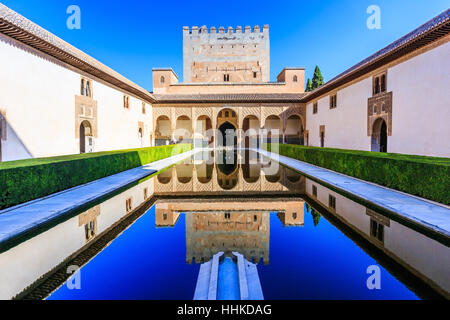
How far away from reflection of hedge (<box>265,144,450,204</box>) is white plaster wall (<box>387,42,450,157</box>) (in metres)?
2.15

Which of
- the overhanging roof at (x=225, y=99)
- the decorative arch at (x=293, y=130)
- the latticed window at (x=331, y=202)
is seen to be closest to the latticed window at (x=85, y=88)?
the overhanging roof at (x=225, y=99)

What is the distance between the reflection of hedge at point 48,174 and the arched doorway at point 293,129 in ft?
63.9

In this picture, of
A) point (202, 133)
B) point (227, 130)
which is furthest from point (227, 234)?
point (227, 130)

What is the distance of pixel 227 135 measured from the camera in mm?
30641

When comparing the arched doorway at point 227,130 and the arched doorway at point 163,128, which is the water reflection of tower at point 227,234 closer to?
the arched doorway at point 163,128

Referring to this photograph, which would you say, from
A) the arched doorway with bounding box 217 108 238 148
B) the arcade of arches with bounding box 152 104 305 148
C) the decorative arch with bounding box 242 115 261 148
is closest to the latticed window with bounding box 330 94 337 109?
the arcade of arches with bounding box 152 104 305 148

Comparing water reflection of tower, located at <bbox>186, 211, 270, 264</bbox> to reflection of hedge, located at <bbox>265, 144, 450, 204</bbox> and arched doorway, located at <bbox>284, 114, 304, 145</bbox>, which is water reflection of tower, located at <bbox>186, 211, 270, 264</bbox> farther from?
arched doorway, located at <bbox>284, 114, 304, 145</bbox>

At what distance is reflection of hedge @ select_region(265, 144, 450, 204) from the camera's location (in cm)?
523

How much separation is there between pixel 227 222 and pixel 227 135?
2637cm

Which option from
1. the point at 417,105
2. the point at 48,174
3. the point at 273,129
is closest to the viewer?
the point at 48,174

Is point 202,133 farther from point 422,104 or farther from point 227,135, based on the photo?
point 422,104

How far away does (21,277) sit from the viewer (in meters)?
2.79
